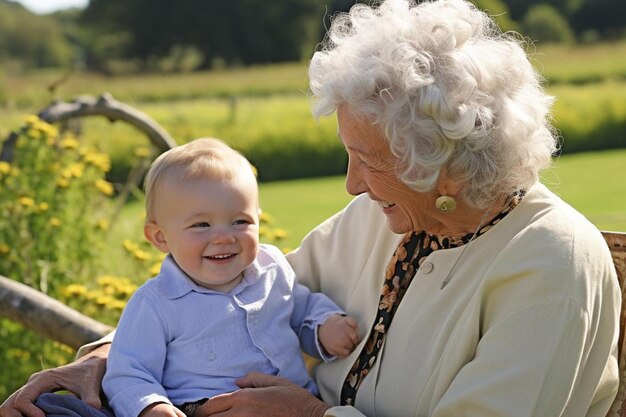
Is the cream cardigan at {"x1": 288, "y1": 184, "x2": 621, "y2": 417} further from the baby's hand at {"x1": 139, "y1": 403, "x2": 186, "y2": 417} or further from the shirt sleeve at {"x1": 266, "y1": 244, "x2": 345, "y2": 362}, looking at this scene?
the baby's hand at {"x1": 139, "y1": 403, "x2": 186, "y2": 417}

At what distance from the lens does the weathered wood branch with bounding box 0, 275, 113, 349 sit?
3638 mm

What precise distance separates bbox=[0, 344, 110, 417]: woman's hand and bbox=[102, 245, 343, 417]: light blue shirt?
57mm

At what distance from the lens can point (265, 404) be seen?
2.49m

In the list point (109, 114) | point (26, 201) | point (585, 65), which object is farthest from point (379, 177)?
point (585, 65)

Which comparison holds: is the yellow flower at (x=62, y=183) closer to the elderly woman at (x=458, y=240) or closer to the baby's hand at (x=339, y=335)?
the elderly woman at (x=458, y=240)

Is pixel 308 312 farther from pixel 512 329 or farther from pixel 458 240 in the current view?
pixel 512 329

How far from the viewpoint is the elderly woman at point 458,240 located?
2186 mm

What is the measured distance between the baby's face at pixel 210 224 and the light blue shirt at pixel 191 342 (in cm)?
7

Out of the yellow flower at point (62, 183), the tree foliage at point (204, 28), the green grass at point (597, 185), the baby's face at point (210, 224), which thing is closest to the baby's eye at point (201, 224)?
the baby's face at point (210, 224)

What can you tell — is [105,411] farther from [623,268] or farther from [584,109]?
[584,109]

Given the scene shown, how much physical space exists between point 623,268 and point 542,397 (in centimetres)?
52

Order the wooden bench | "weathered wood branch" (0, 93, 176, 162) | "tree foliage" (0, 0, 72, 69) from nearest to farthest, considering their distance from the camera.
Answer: the wooden bench
"weathered wood branch" (0, 93, 176, 162)
"tree foliage" (0, 0, 72, 69)

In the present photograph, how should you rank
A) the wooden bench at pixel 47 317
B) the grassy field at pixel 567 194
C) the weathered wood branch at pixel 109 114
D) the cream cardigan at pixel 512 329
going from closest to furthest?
the cream cardigan at pixel 512 329, the wooden bench at pixel 47 317, the weathered wood branch at pixel 109 114, the grassy field at pixel 567 194

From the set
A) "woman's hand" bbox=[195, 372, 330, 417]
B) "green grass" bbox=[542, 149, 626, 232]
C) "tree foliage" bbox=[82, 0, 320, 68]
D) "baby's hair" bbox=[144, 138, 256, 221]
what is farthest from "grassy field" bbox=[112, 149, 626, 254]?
"tree foliage" bbox=[82, 0, 320, 68]
